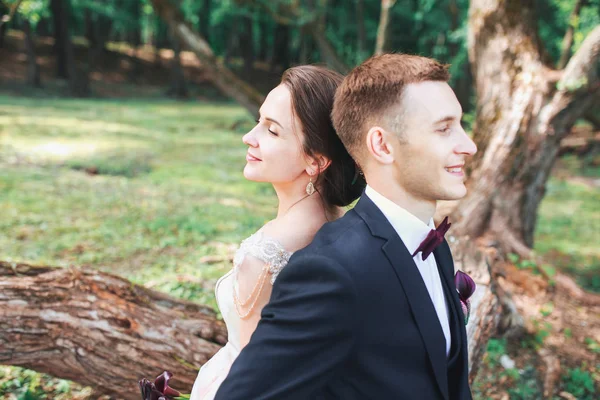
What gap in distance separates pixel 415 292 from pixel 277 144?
0.66 metres

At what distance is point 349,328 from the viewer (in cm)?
136

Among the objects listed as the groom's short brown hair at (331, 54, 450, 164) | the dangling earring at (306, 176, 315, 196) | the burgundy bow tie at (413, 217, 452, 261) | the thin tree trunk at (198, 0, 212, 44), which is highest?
the thin tree trunk at (198, 0, 212, 44)

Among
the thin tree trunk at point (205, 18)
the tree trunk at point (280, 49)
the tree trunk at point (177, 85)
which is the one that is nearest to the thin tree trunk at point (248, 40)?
the thin tree trunk at point (205, 18)

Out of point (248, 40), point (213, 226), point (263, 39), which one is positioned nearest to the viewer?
point (213, 226)

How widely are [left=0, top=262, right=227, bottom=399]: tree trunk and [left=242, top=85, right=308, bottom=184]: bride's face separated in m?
1.47

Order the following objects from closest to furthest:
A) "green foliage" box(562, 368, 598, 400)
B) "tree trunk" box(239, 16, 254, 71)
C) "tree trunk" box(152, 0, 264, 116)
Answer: "green foliage" box(562, 368, 598, 400)
"tree trunk" box(152, 0, 264, 116)
"tree trunk" box(239, 16, 254, 71)

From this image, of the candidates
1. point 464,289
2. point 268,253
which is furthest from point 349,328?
point 464,289

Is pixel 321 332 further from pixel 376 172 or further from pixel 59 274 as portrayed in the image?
pixel 59 274

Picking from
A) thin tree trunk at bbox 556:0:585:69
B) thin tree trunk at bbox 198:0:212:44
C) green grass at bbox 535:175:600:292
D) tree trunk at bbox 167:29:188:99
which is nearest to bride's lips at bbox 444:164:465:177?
thin tree trunk at bbox 556:0:585:69

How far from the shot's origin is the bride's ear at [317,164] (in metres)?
1.81

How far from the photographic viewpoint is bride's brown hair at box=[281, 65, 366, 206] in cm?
177

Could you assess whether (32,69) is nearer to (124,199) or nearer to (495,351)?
(124,199)

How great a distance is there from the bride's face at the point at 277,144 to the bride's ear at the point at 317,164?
0.05 ft

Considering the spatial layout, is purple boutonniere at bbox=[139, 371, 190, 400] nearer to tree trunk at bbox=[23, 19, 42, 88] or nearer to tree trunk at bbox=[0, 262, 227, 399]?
tree trunk at bbox=[0, 262, 227, 399]
